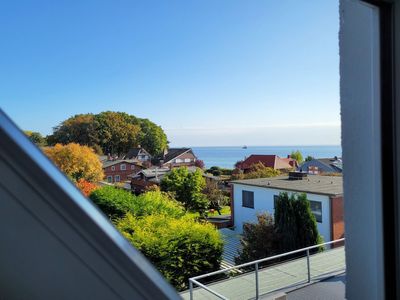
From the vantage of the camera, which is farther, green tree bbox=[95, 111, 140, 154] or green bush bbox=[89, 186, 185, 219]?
green tree bbox=[95, 111, 140, 154]

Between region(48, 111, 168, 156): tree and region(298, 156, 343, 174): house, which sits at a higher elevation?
region(48, 111, 168, 156): tree

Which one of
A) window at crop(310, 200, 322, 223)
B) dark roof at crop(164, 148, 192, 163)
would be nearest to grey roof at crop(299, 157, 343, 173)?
dark roof at crop(164, 148, 192, 163)

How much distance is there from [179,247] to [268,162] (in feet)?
35.1

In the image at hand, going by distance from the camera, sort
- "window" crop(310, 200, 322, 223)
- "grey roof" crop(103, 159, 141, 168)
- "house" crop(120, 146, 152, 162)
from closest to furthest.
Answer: "window" crop(310, 200, 322, 223), "grey roof" crop(103, 159, 141, 168), "house" crop(120, 146, 152, 162)

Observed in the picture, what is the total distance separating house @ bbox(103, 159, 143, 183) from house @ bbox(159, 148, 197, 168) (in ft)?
4.67

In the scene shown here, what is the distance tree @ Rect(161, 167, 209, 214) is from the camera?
924 cm

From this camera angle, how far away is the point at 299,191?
242 inches

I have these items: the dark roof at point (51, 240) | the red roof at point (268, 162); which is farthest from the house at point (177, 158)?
the dark roof at point (51, 240)

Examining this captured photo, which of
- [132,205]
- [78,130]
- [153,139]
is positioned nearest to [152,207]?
[132,205]

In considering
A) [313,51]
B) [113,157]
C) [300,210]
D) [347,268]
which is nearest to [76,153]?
[113,157]

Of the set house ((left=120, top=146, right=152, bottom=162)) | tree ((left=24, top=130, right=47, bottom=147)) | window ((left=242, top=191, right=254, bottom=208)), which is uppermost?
tree ((left=24, top=130, right=47, bottom=147))

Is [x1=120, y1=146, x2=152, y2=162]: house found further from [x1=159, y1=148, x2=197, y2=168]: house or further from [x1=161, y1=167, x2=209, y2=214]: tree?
[x1=161, y1=167, x2=209, y2=214]: tree

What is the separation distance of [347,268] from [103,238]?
465 millimetres

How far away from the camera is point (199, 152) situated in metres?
16.4
